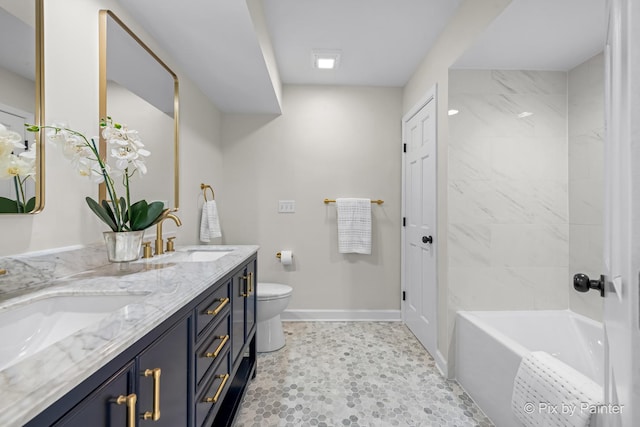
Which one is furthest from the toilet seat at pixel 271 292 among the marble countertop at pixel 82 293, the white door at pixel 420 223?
the white door at pixel 420 223

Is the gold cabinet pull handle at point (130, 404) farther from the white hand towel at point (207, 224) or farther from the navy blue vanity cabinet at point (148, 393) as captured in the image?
the white hand towel at point (207, 224)

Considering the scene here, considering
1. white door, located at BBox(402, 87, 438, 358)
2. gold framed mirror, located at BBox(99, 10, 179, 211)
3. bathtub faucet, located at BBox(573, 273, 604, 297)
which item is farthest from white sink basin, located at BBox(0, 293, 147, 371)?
white door, located at BBox(402, 87, 438, 358)

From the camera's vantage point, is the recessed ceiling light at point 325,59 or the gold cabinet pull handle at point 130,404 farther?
the recessed ceiling light at point 325,59

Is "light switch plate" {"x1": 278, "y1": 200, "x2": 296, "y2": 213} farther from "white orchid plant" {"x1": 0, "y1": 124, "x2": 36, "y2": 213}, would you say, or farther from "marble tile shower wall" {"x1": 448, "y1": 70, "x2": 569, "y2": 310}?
"white orchid plant" {"x1": 0, "y1": 124, "x2": 36, "y2": 213}

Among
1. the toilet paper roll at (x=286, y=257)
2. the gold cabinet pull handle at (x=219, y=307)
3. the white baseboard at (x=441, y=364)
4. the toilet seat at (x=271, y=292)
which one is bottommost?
the white baseboard at (x=441, y=364)

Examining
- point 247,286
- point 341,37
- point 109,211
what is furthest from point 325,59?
point 109,211

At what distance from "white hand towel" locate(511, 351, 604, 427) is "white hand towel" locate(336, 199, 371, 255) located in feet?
5.20

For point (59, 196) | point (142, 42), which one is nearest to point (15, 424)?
point (59, 196)

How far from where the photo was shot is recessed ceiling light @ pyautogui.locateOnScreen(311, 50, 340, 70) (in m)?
2.27

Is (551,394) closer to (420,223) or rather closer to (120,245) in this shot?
→ (420,223)

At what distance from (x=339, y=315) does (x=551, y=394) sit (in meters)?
1.89

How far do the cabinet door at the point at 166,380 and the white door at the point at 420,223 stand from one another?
1728 millimetres

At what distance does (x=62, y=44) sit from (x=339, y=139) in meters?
2.10

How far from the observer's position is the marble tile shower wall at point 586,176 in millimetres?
1729
